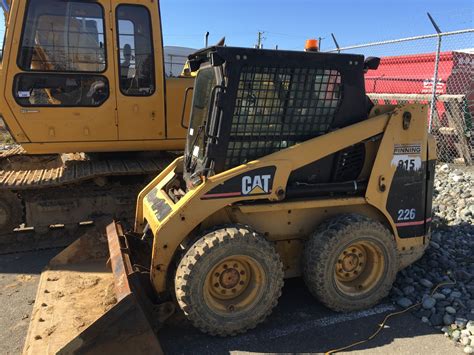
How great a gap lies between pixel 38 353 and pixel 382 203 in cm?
297

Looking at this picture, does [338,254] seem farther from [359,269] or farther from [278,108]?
[278,108]

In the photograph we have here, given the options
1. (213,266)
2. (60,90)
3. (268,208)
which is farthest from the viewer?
(60,90)

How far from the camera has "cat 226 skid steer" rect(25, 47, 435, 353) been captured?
341 centimetres

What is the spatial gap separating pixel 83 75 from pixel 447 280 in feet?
14.3

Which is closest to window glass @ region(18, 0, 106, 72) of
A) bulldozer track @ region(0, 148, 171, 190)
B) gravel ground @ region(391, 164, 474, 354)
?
bulldozer track @ region(0, 148, 171, 190)

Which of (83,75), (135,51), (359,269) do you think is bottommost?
(359,269)

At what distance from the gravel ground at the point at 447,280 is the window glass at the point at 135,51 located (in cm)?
355

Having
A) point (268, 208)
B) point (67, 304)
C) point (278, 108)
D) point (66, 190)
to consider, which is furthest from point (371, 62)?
point (66, 190)

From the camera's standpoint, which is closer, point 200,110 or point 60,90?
point 200,110

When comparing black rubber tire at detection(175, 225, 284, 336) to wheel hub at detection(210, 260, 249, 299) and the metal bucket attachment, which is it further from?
the metal bucket attachment

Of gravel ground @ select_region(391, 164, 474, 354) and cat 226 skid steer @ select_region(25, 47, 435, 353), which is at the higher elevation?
cat 226 skid steer @ select_region(25, 47, 435, 353)

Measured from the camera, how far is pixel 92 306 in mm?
3750

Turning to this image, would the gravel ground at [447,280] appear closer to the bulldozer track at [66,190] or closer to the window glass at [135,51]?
the bulldozer track at [66,190]

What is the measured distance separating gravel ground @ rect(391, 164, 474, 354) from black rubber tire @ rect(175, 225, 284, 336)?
4.48ft
